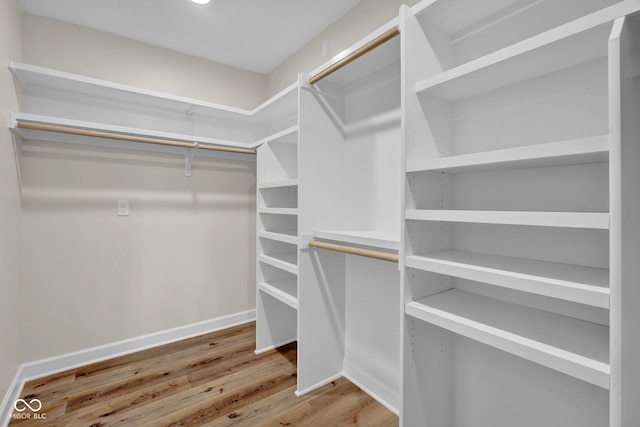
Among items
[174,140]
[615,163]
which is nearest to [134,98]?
[174,140]

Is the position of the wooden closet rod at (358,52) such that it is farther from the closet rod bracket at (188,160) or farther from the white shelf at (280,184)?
the closet rod bracket at (188,160)

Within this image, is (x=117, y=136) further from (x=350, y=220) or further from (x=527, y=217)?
(x=527, y=217)

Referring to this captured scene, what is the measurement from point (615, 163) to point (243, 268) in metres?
2.79

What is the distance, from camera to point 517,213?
0.93 metres

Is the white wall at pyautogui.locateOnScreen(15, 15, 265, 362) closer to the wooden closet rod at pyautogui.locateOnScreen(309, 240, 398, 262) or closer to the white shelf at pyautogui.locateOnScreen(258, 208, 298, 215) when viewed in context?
the white shelf at pyautogui.locateOnScreen(258, 208, 298, 215)

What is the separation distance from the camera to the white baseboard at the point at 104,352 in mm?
1910

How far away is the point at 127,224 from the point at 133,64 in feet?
4.21

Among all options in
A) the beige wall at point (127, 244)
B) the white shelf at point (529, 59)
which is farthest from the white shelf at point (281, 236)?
the white shelf at point (529, 59)

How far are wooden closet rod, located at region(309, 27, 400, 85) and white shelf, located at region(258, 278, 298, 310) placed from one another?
1407 millimetres

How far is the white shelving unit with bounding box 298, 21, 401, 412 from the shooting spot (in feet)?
5.90

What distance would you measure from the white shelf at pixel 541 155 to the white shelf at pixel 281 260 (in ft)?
3.93

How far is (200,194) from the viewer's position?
277 centimetres

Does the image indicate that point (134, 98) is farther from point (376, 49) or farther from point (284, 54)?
point (376, 49)

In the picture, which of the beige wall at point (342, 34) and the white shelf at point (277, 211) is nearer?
the beige wall at point (342, 34)
